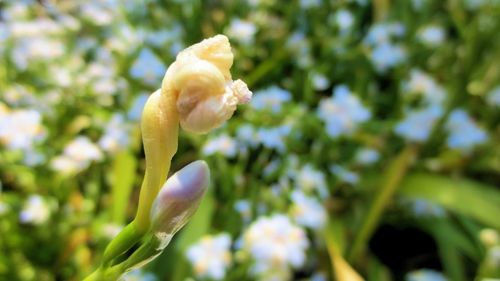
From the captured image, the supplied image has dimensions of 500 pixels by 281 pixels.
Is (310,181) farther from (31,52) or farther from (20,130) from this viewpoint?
(31,52)

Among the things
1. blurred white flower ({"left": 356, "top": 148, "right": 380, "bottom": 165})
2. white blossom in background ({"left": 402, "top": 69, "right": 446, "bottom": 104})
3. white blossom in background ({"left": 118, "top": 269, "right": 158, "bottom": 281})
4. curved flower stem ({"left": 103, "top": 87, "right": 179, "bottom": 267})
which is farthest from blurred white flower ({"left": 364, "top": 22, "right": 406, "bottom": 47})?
curved flower stem ({"left": 103, "top": 87, "right": 179, "bottom": 267})

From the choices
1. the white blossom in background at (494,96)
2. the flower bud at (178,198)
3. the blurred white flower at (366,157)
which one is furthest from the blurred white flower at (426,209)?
the flower bud at (178,198)

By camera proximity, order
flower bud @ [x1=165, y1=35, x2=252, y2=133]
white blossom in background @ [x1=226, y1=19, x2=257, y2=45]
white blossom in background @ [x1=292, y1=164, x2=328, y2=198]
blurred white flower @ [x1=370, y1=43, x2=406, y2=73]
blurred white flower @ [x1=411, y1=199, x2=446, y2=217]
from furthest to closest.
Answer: blurred white flower @ [x1=370, y1=43, x2=406, y2=73], white blossom in background @ [x1=226, y1=19, x2=257, y2=45], blurred white flower @ [x1=411, y1=199, x2=446, y2=217], white blossom in background @ [x1=292, y1=164, x2=328, y2=198], flower bud @ [x1=165, y1=35, x2=252, y2=133]

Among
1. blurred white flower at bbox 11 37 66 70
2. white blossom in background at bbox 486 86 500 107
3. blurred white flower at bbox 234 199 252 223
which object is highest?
blurred white flower at bbox 11 37 66 70

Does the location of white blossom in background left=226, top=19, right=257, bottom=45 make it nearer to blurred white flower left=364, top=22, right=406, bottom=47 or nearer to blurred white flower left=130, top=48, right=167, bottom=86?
blurred white flower left=130, top=48, right=167, bottom=86

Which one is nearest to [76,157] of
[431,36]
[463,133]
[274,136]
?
[274,136]

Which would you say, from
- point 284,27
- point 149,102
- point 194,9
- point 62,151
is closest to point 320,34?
point 284,27
